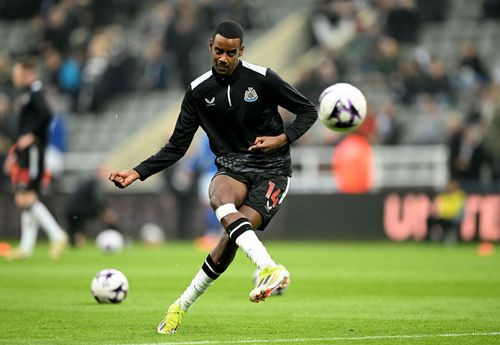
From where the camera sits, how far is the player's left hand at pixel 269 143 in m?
8.12

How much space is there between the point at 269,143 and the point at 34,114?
28.6ft

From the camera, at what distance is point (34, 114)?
53.1 ft

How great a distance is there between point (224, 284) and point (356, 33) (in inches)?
534

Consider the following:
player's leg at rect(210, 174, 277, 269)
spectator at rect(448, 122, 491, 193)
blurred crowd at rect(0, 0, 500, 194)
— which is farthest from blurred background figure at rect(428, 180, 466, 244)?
player's leg at rect(210, 174, 277, 269)

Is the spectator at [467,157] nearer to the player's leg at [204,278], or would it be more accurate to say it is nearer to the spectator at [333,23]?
the spectator at [333,23]

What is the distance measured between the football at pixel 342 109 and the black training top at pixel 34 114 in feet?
26.3

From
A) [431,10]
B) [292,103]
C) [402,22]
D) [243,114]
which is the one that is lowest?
[243,114]

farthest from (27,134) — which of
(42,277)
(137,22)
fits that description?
(137,22)

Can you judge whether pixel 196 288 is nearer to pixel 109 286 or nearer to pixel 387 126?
pixel 109 286

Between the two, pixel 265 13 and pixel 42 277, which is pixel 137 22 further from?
pixel 42 277

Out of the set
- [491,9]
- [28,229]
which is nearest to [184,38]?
[491,9]

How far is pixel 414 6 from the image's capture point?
2545 cm

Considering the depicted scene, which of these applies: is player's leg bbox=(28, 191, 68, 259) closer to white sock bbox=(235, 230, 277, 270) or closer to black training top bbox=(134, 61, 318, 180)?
black training top bbox=(134, 61, 318, 180)

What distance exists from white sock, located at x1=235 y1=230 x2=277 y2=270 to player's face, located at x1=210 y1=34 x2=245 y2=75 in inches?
49.9
